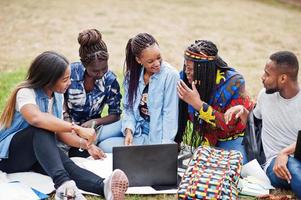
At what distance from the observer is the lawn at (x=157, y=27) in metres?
9.53

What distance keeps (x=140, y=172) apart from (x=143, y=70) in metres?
1.06

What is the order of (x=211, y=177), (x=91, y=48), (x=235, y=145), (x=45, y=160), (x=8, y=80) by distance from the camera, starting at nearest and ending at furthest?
1. (x=211, y=177)
2. (x=45, y=160)
3. (x=235, y=145)
4. (x=91, y=48)
5. (x=8, y=80)

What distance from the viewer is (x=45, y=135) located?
178 inches

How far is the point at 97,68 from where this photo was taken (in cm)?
524

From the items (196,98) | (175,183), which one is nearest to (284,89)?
(196,98)

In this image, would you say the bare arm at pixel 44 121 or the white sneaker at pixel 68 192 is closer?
the white sneaker at pixel 68 192

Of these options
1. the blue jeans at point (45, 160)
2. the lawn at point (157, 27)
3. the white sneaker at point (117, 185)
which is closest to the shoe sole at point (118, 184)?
the white sneaker at point (117, 185)

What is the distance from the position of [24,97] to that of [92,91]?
3.19 feet

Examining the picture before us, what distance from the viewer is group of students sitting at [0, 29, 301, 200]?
4.55 metres

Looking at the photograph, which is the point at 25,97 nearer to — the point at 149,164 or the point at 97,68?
the point at 97,68

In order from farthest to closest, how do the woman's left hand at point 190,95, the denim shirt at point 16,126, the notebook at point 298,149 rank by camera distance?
the woman's left hand at point 190,95
the denim shirt at point 16,126
the notebook at point 298,149

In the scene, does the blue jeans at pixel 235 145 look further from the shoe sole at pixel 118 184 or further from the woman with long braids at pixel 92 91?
the shoe sole at pixel 118 184

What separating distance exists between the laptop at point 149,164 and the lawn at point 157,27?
2.90 m

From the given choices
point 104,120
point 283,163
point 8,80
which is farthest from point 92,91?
point 8,80
